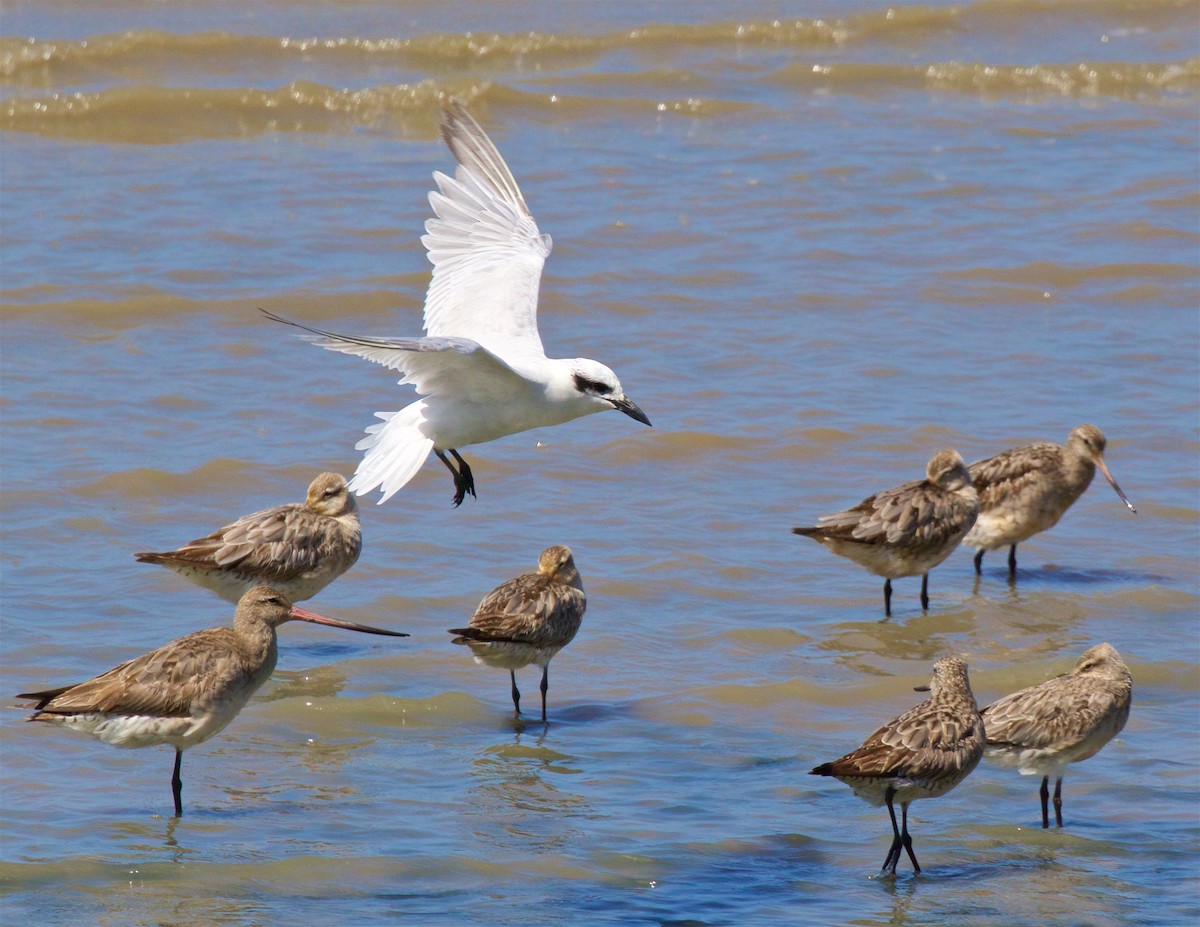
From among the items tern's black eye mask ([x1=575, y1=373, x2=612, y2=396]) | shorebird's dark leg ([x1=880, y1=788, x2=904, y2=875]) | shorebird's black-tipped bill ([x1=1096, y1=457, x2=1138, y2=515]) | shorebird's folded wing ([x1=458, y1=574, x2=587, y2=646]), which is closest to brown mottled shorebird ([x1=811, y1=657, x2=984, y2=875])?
shorebird's dark leg ([x1=880, y1=788, x2=904, y2=875])

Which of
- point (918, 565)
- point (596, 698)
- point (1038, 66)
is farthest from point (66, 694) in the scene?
point (1038, 66)

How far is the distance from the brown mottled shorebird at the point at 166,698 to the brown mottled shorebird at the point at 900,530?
3.30m

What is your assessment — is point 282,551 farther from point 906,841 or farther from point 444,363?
point 906,841

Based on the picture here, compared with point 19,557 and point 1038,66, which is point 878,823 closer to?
point 19,557

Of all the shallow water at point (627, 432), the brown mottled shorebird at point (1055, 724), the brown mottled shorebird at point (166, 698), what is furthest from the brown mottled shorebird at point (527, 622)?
the brown mottled shorebird at point (1055, 724)

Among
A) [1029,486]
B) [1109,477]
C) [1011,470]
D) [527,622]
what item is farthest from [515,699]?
[1109,477]

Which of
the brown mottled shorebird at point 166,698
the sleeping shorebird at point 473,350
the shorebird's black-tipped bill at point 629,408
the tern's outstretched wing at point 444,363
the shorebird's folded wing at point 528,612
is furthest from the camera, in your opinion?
the shorebird's black-tipped bill at point 629,408

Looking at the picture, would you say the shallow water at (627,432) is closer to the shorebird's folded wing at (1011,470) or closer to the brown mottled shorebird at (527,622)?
the brown mottled shorebird at (527,622)

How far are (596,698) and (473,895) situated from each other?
2126 mm

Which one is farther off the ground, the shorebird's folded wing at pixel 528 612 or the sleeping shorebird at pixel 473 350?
the sleeping shorebird at pixel 473 350

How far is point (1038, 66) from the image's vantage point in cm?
2048

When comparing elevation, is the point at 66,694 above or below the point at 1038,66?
below

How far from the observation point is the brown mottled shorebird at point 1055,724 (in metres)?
6.76

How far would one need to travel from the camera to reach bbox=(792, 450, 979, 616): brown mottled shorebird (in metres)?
9.24
